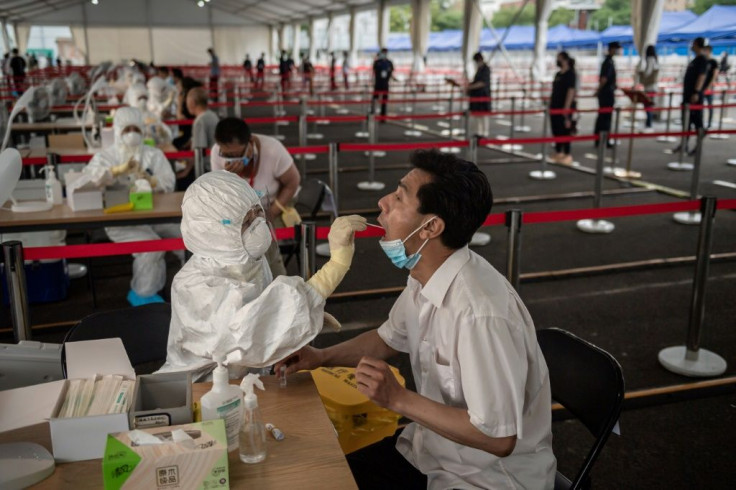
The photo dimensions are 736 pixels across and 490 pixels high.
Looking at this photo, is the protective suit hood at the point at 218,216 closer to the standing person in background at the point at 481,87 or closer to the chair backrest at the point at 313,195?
the chair backrest at the point at 313,195

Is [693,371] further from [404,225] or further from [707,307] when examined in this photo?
[404,225]

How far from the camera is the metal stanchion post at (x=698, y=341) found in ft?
12.3

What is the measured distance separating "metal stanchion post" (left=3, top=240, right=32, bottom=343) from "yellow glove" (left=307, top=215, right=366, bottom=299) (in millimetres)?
1343

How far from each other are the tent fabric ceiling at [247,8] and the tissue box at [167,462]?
1184 inches

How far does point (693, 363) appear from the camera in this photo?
3939mm

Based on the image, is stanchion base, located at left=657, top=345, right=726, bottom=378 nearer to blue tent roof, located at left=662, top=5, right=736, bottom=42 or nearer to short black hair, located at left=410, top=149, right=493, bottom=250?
short black hair, located at left=410, top=149, right=493, bottom=250

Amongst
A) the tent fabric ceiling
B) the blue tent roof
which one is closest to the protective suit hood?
the blue tent roof

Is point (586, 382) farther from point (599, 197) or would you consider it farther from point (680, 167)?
point (680, 167)

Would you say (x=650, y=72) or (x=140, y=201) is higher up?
(x=650, y=72)

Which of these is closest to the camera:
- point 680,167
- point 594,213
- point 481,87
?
point 594,213

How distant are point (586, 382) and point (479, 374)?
0.55 m

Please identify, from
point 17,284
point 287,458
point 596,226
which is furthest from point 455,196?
point 596,226

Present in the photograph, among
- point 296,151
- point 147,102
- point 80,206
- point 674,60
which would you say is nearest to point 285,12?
point 674,60

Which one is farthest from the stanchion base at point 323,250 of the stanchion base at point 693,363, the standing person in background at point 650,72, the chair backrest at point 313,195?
the standing person in background at point 650,72
